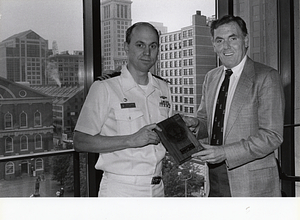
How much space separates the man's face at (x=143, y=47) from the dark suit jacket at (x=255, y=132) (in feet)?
1.75

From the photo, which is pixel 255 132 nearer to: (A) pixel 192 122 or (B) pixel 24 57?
(A) pixel 192 122

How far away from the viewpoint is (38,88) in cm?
263

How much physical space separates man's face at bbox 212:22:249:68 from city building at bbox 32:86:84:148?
→ 1.30 metres

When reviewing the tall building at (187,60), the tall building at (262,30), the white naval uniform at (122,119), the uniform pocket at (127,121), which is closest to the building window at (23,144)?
the white naval uniform at (122,119)

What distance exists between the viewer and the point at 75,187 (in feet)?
8.92

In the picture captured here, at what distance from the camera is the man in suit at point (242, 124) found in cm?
177

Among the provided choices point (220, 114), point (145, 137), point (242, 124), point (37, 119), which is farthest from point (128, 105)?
point (37, 119)

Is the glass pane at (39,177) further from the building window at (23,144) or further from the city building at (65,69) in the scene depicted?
the city building at (65,69)

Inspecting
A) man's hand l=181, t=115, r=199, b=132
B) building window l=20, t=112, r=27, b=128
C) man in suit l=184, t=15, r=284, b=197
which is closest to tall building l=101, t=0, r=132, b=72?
building window l=20, t=112, r=27, b=128

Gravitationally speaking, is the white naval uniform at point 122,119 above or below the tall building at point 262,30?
below

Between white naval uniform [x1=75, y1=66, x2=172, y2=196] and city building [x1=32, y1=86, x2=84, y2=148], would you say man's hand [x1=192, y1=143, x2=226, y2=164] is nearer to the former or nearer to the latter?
white naval uniform [x1=75, y1=66, x2=172, y2=196]
